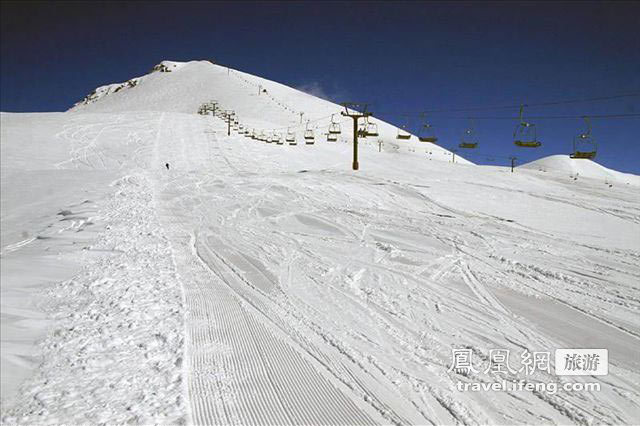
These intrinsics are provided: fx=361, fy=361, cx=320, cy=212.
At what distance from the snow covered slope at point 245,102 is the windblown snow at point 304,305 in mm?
43053

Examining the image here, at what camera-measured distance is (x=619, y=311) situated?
5.54 m

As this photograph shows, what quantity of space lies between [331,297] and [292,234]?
4.57 metres

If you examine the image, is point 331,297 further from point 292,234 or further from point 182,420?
point 292,234

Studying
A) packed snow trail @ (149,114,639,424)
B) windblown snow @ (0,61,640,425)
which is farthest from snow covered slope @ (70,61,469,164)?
packed snow trail @ (149,114,639,424)

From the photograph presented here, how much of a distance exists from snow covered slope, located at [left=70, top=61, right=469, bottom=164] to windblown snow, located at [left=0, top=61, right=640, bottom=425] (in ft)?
141

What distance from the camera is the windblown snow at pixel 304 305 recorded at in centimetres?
331

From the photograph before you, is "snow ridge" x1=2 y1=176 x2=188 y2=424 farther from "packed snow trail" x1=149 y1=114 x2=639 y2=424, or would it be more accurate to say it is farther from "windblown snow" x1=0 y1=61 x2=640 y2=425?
"packed snow trail" x1=149 y1=114 x2=639 y2=424

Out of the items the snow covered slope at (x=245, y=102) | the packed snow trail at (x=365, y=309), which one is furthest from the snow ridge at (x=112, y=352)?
the snow covered slope at (x=245, y=102)

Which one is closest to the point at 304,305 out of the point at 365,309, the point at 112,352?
the point at 365,309

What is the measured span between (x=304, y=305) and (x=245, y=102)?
299 feet

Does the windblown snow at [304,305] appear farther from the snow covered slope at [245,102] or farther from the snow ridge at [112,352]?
the snow covered slope at [245,102]

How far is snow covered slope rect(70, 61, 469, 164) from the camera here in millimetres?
71812

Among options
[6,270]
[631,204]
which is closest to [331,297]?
[6,270]

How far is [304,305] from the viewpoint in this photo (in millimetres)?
5520
